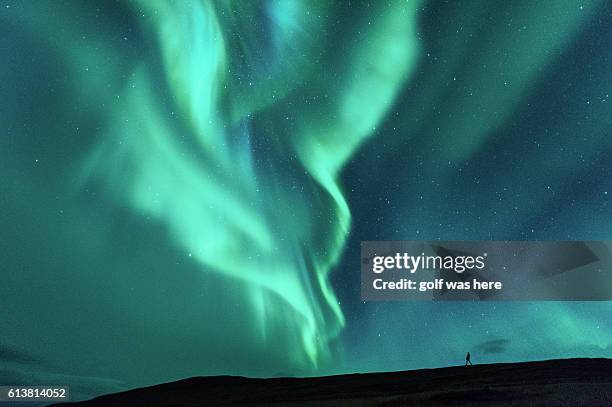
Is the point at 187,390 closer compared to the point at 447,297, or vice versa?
the point at 447,297

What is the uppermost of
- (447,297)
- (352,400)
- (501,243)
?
(501,243)

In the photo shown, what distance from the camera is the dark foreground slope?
1060 cm

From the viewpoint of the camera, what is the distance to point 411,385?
1264cm

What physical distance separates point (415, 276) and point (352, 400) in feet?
8.44

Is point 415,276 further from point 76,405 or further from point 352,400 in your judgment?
point 76,405

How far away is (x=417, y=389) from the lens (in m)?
12.3

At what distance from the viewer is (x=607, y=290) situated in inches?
421

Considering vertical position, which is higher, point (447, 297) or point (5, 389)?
point (447, 297)

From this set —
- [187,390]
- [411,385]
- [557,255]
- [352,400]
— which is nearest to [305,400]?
[352,400]

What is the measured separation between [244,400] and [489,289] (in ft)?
18.0

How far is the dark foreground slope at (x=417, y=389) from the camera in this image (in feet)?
34.8

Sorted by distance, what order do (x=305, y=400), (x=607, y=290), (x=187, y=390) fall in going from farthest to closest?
(x=187, y=390), (x=305, y=400), (x=607, y=290)

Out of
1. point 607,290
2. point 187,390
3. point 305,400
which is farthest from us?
point 187,390

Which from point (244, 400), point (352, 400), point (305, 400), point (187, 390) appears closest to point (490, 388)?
point (352, 400)
